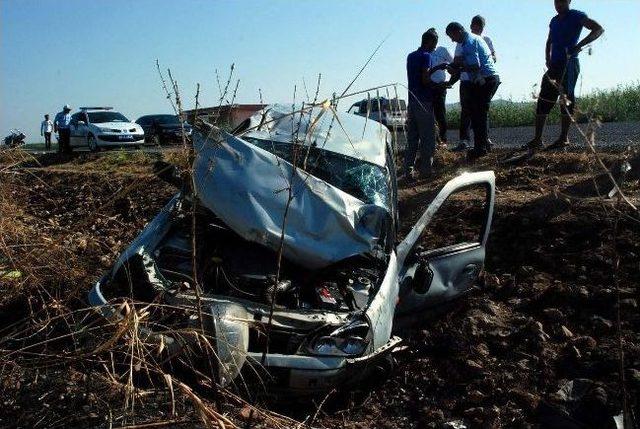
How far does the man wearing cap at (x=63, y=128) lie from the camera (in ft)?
72.7

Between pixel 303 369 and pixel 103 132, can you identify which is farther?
pixel 103 132

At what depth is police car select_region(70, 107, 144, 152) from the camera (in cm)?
2109

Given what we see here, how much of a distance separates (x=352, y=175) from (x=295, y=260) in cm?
90

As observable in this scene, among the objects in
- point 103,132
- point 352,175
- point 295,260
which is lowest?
point 295,260

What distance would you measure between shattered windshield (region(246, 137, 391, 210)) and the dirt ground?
1.16m

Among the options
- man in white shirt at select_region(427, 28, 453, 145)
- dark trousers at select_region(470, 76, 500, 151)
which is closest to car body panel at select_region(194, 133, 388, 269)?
man in white shirt at select_region(427, 28, 453, 145)

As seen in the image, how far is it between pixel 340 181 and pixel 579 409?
228 cm

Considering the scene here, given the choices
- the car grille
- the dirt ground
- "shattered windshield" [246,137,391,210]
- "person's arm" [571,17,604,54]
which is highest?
"person's arm" [571,17,604,54]

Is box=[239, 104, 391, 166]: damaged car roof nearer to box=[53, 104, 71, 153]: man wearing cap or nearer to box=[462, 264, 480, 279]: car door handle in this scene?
box=[462, 264, 480, 279]: car door handle

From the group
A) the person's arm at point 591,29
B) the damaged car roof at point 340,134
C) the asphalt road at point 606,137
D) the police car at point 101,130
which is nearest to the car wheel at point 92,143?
the police car at point 101,130

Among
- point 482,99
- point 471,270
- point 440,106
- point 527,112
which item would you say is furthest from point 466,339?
point 527,112

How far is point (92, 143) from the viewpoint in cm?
2130

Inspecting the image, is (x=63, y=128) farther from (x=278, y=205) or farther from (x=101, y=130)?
(x=278, y=205)

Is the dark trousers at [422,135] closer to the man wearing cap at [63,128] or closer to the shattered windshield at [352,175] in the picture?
the shattered windshield at [352,175]
